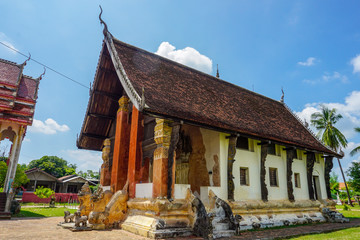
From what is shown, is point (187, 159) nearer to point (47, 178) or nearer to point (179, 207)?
point (179, 207)

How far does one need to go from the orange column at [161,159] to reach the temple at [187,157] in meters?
0.04

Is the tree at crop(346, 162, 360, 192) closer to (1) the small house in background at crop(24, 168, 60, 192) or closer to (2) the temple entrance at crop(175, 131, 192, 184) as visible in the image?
(2) the temple entrance at crop(175, 131, 192, 184)

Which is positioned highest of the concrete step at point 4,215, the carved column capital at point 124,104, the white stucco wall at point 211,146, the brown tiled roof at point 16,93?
the brown tiled roof at point 16,93

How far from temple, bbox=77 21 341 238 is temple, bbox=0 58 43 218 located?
404 centimetres

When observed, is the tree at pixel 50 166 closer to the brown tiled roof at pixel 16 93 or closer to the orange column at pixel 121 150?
the brown tiled roof at pixel 16 93

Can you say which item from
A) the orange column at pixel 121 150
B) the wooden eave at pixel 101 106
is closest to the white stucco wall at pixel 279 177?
the orange column at pixel 121 150

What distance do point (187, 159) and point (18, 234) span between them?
23.6 feet

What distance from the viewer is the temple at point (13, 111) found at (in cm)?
1516

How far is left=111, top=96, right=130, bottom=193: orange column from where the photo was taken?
11.7 meters

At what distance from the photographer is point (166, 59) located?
46.9 ft

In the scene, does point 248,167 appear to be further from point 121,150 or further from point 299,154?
point 121,150

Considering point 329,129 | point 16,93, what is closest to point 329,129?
point 329,129

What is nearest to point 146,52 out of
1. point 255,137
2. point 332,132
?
point 255,137

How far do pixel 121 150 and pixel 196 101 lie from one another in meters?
4.18
